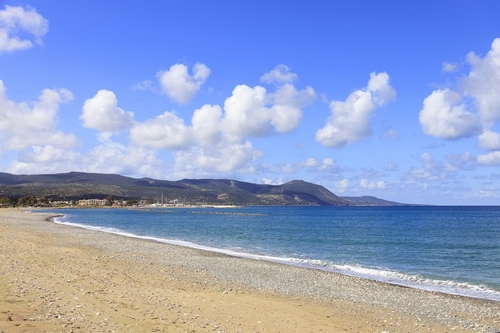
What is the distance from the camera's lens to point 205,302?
13859mm

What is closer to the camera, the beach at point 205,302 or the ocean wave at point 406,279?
the beach at point 205,302

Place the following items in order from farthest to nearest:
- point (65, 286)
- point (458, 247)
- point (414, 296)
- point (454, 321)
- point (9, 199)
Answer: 1. point (9, 199)
2. point (458, 247)
3. point (414, 296)
4. point (65, 286)
5. point (454, 321)

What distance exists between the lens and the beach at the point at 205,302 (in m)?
10.9

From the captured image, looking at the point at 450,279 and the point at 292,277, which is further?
the point at 450,279

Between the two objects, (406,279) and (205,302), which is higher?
(205,302)

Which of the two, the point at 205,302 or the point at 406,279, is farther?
the point at 406,279

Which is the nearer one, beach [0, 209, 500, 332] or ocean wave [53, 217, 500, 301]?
beach [0, 209, 500, 332]

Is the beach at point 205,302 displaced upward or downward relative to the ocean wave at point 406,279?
upward

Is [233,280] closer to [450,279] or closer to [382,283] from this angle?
[382,283]

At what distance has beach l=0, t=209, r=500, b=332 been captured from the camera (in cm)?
1088

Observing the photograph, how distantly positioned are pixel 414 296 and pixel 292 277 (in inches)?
241

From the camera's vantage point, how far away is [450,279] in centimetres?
2314

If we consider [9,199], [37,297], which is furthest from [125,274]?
[9,199]

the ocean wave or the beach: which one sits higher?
the beach
